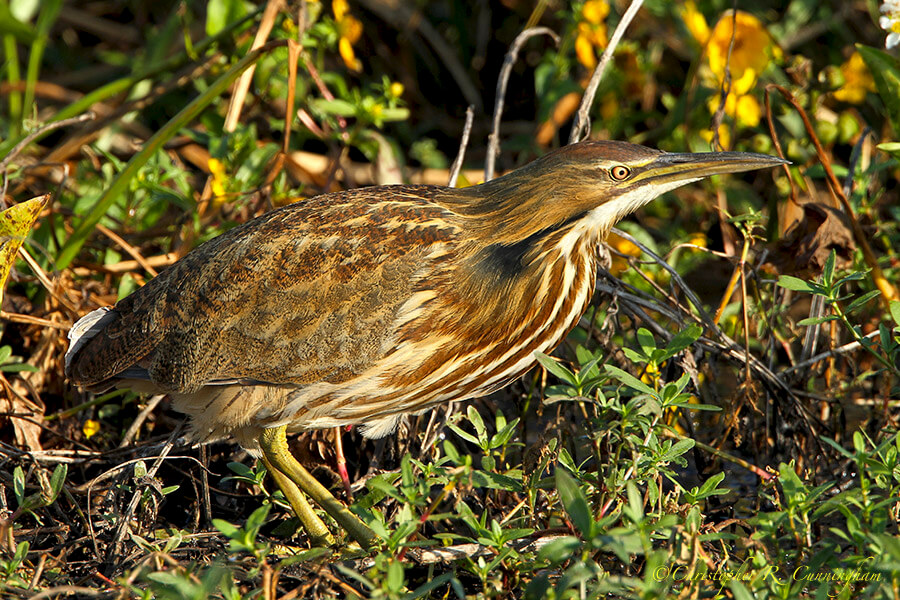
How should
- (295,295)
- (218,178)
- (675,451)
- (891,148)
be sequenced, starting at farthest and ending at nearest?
(218,178)
(891,148)
(295,295)
(675,451)

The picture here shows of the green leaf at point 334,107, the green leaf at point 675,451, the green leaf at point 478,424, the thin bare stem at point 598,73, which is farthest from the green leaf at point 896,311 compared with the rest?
the green leaf at point 334,107

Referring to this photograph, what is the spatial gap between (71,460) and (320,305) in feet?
2.98

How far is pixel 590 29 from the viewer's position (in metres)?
3.93

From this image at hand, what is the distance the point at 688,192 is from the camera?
415 centimetres

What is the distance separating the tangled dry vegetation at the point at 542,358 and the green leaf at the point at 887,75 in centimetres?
1

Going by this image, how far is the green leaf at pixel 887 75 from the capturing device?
123 inches

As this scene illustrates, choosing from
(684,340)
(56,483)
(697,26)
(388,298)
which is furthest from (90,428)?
(697,26)

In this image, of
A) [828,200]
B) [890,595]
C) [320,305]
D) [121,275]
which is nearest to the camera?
[890,595]

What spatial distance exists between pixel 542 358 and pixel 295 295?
660 mm

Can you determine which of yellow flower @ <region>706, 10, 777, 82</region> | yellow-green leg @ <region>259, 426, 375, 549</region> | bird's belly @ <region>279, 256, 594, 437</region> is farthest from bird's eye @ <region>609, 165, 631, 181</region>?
yellow flower @ <region>706, 10, 777, 82</region>

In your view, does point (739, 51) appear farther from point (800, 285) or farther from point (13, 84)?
point (13, 84)

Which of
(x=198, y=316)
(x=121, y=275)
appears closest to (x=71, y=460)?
(x=198, y=316)

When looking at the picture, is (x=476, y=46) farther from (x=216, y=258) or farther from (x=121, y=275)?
(x=216, y=258)

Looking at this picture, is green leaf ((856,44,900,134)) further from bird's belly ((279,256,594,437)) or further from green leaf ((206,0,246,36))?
green leaf ((206,0,246,36))
